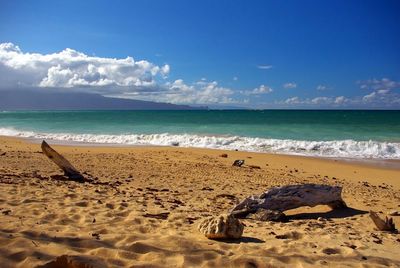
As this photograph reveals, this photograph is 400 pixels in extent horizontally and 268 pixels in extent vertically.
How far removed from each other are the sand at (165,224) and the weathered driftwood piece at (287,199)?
0.25 meters

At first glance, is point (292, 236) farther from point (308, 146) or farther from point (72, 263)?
point (308, 146)

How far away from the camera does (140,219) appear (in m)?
5.65

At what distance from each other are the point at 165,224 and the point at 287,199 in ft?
7.72

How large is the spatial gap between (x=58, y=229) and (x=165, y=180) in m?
5.22

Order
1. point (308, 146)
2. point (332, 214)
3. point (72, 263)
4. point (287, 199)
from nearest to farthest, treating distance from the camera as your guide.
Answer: point (72, 263), point (287, 199), point (332, 214), point (308, 146)

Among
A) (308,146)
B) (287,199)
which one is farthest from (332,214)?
(308,146)

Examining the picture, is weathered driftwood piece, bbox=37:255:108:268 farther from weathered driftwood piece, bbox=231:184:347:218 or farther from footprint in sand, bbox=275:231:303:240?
weathered driftwood piece, bbox=231:184:347:218

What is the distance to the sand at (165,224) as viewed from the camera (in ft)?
13.3

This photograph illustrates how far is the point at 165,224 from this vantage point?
5.53 metres

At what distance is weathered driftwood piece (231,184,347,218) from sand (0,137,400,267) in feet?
0.82

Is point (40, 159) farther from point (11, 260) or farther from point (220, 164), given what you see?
point (11, 260)

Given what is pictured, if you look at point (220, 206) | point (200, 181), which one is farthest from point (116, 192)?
point (200, 181)

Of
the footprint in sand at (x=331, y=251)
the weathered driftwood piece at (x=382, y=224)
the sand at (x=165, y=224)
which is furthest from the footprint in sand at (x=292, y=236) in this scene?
the weathered driftwood piece at (x=382, y=224)

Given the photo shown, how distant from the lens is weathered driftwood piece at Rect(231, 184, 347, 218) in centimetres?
656
